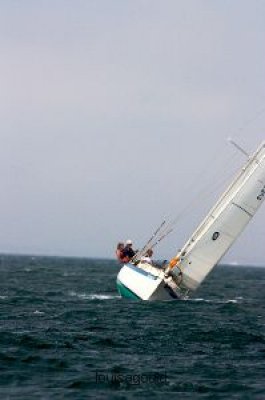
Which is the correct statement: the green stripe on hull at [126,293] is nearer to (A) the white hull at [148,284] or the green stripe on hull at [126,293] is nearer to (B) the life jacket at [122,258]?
(A) the white hull at [148,284]

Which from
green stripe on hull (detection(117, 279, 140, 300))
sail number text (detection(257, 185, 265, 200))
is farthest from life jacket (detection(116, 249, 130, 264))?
sail number text (detection(257, 185, 265, 200))

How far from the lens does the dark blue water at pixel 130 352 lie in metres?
18.5

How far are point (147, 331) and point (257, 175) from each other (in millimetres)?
15891

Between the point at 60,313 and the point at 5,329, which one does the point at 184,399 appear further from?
the point at 60,313

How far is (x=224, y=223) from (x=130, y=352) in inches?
744

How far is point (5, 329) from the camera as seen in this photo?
27.6m

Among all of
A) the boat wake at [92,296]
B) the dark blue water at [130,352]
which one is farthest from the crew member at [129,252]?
the dark blue water at [130,352]

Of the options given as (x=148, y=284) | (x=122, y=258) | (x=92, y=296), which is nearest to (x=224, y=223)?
(x=148, y=284)

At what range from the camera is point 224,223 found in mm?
41125

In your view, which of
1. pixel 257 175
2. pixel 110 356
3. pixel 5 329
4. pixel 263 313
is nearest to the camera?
pixel 110 356

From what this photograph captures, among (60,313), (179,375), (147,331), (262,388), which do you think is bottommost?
(60,313)

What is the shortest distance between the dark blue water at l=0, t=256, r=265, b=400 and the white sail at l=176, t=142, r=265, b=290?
11.9 feet

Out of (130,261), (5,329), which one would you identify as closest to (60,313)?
(5,329)

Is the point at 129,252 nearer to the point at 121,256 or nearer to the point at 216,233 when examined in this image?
the point at 121,256
